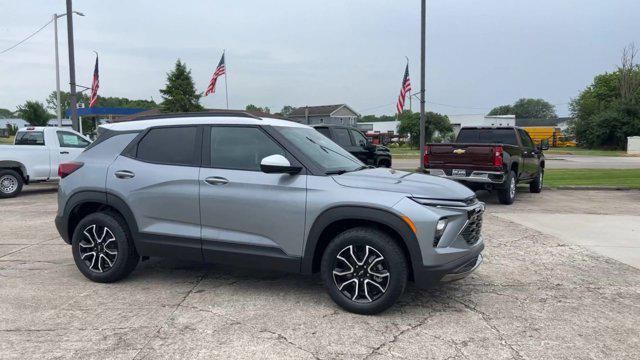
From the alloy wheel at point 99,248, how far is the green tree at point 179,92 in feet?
A: 162

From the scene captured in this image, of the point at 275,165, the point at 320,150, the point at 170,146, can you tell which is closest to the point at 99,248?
the point at 170,146

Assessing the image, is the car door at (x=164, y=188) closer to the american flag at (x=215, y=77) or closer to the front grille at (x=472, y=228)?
the front grille at (x=472, y=228)

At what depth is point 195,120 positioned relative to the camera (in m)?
5.04

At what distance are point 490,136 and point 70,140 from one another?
1155 centimetres

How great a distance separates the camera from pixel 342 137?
13281 mm

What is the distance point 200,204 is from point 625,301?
4261mm

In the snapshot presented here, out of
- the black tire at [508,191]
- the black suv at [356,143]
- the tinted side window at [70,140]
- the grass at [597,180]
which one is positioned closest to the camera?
the black tire at [508,191]

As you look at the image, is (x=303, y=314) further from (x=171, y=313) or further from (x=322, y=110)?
(x=322, y=110)

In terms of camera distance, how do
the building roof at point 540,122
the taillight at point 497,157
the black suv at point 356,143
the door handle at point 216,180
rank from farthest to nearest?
the building roof at point 540,122 < the black suv at point 356,143 < the taillight at point 497,157 < the door handle at point 216,180

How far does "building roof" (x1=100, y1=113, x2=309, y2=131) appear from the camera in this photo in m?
4.88

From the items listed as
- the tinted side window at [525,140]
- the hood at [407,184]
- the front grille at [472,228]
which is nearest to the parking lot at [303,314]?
the front grille at [472,228]

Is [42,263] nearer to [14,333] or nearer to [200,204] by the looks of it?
[14,333]

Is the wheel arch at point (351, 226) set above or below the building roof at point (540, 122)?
below

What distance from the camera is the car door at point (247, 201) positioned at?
4.43 metres
